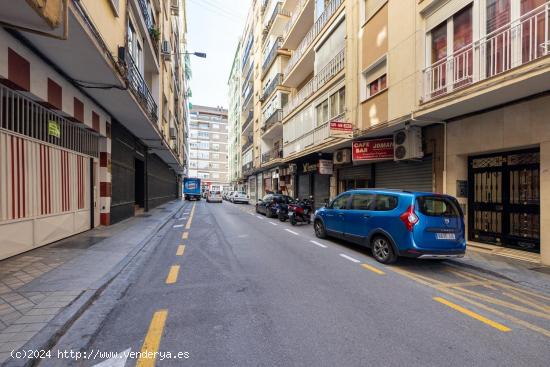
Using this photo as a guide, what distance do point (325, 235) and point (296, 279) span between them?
4.73m

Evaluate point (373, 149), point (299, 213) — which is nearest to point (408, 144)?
point (373, 149)

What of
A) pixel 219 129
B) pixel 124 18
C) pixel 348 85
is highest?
pixel 219 129

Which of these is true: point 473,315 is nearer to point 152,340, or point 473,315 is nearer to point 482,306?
point 482,306

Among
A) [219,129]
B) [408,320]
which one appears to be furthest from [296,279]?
[219,129]

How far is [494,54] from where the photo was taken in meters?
7.34

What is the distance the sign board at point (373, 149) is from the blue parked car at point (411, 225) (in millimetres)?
5039

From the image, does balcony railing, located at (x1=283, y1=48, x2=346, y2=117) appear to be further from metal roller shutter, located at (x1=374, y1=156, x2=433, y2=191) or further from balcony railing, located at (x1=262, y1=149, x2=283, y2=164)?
balcony railing, located at (x1=262, y1=149, x2=283, y2=164)

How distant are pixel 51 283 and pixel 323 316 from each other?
166 inches

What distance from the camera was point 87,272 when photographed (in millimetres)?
5309

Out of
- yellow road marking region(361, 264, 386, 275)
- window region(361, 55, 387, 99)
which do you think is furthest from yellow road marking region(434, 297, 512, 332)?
window region(361, 55, 387, 99)

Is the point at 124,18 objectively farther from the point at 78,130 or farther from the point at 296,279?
the point at 296,279

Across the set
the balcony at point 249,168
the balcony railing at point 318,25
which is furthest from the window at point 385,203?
the balcony at point 249,168

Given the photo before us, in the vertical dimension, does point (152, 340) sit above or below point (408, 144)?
below

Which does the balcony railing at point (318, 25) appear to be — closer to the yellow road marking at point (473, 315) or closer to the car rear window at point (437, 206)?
the car rear window at point (437, 206)
